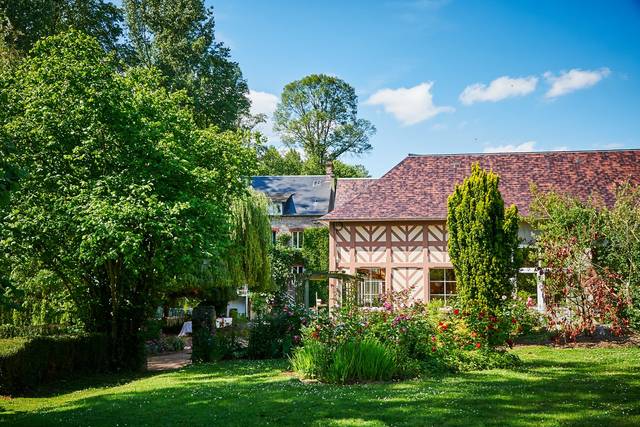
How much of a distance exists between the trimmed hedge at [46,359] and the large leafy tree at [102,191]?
63cm

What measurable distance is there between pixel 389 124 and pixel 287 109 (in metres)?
26.6

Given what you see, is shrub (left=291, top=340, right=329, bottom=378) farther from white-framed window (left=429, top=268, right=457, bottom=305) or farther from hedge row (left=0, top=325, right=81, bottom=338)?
white-framed window (left=429, top=268, right=457, bottom=305)

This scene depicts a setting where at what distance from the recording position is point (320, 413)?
7117 mm

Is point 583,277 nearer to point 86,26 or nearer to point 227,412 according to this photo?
point 227,412

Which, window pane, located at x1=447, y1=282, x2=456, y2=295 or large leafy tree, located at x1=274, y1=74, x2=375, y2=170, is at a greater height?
large leafy tree, located at x1=274, y1=74, x2=375, y2=170

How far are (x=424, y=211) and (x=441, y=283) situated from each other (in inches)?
112

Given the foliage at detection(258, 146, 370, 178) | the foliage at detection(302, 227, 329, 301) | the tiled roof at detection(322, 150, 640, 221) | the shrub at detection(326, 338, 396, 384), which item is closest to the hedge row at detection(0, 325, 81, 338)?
the shrub at detection(326, 338, 396, 384)

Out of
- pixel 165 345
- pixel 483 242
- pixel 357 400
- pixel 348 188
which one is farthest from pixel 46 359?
pixel 348 188

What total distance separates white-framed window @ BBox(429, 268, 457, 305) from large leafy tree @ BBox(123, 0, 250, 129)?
13734 mm

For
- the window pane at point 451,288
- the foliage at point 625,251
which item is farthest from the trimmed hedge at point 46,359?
the window pane at point 451,288

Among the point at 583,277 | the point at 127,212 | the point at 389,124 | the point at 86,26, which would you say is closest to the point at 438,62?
the point at 583,277

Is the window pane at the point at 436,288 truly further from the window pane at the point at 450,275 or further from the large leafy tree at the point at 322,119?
the large leafy tree at the point at 322,119

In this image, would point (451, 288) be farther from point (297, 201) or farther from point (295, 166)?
point (295, 166)

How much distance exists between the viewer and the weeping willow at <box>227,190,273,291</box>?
24234 millimetres
